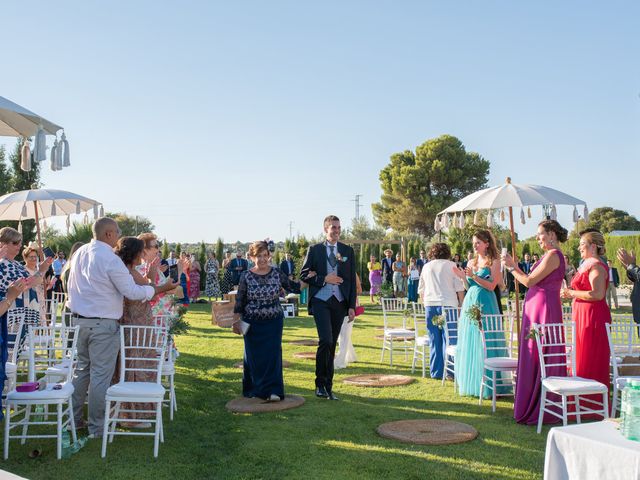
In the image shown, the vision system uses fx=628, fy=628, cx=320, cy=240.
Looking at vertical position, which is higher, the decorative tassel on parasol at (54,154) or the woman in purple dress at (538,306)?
the decorative tassel on parasol at (54,154)

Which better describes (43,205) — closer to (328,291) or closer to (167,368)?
(167,368)

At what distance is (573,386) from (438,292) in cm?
346

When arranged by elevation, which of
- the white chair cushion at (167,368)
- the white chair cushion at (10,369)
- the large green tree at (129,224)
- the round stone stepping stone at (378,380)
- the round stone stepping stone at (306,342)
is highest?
the large green tree at (129,224)

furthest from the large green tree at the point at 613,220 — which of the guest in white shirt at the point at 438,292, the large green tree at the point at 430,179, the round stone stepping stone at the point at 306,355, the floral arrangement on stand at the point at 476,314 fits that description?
the floral arrangement on stand at the point at 476,314

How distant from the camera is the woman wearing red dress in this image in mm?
6316

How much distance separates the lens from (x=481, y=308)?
25.5 feet

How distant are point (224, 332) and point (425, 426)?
917 cm

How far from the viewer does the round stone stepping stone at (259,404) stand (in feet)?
23.0

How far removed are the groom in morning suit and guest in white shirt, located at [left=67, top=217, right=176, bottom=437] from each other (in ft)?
7.57

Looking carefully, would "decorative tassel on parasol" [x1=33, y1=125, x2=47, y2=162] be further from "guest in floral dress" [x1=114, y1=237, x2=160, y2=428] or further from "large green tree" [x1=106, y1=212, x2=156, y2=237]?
"large green tree" [x1=106, y1=212, x2=156, y2=237]

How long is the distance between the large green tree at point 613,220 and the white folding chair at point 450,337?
72.7 metres

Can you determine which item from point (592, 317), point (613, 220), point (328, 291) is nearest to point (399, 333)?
point (328, 291)

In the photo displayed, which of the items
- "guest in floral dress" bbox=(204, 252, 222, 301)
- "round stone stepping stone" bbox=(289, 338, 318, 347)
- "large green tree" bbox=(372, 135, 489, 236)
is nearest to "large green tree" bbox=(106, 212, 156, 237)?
"large green tree" bbox=(372, 135, 489, 236)

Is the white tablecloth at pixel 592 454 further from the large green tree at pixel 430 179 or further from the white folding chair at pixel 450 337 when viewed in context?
the large green tree at pixel 430 179
